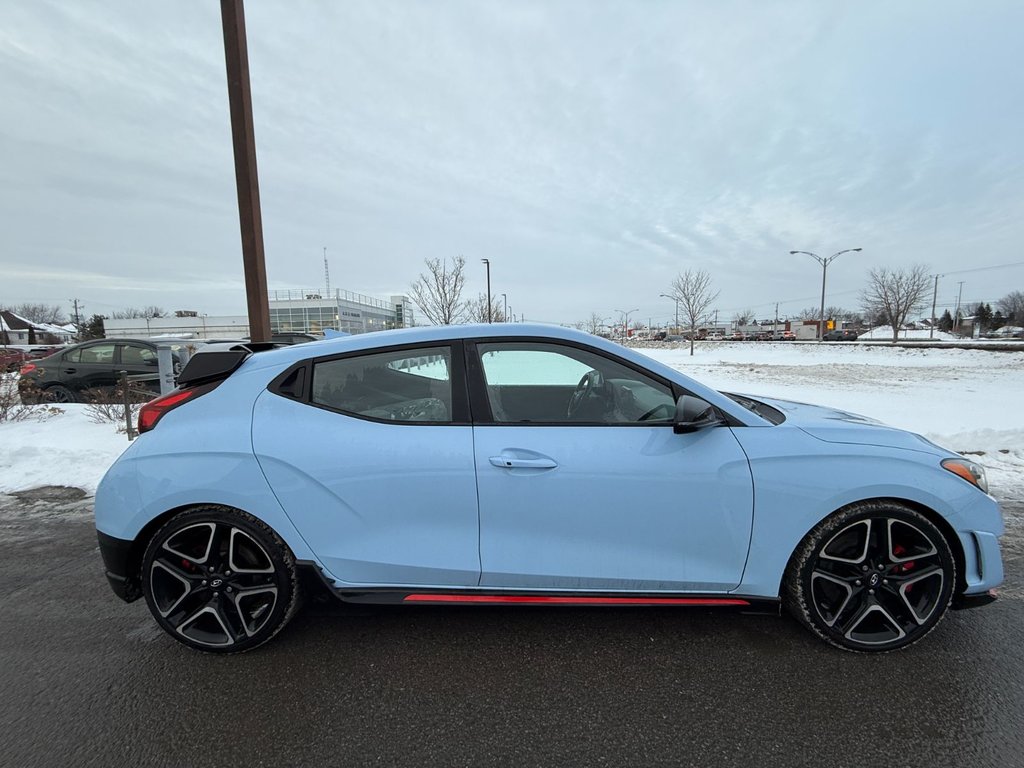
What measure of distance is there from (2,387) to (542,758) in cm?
1014

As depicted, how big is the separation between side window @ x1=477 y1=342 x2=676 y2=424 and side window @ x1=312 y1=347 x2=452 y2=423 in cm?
22

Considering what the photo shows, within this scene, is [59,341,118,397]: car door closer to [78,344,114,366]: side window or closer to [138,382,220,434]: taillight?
[78,344,114,366]: side window

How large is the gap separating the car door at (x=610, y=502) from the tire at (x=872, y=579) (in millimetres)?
358

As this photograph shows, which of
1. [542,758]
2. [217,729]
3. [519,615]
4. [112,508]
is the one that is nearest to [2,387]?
[112,508]

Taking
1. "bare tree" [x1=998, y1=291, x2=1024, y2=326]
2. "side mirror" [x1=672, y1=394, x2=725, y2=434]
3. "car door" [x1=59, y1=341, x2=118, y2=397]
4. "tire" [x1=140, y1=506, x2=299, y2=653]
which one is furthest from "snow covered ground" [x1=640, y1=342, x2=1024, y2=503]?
"bare tree" [x1=998, y1=291, x2=1024, y2=326]

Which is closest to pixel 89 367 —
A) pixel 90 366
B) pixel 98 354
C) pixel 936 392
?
pixel 90 366

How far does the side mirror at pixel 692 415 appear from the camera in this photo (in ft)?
6.98

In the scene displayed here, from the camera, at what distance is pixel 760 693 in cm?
212

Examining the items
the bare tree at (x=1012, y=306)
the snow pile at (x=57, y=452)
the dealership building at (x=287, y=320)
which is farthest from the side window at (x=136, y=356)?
the bare tree at (x=1012, y=306)

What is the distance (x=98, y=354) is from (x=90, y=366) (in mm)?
267

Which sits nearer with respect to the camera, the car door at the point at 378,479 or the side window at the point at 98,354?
the car door at the point at 378,479

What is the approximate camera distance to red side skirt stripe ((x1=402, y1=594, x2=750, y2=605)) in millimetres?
2254

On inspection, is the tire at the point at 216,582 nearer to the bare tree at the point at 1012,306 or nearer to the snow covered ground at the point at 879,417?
the snow covered ground at the point at 879,417

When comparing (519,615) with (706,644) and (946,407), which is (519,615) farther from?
(946,407)
